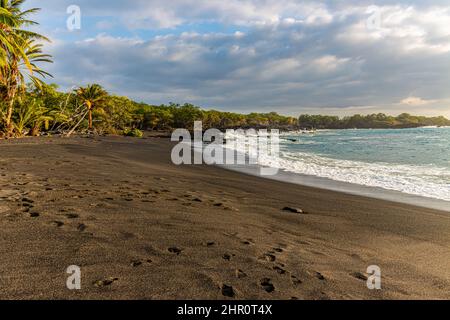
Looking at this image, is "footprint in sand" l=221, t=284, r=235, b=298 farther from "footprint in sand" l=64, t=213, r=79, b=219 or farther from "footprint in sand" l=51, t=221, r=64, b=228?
"footprint in sand" l=64, t=213, r=79, b=219

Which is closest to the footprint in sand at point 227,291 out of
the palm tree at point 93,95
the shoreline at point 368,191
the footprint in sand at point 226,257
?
the footprint in sand at point 226,257

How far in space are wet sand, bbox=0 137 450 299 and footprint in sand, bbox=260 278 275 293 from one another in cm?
2

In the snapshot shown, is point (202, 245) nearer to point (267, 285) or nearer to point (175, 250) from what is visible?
point (175, 250)

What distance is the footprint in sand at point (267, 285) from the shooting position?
9.95ft

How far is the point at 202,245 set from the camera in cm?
409

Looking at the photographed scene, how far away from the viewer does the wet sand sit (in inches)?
118

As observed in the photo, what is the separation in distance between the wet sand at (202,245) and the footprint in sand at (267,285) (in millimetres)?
19

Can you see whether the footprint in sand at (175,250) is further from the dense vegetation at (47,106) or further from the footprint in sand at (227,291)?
the dense vegetation at (47,106)

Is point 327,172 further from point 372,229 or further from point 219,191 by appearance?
point 372,229

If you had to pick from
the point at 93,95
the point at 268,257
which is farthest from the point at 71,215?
the point at 93,95

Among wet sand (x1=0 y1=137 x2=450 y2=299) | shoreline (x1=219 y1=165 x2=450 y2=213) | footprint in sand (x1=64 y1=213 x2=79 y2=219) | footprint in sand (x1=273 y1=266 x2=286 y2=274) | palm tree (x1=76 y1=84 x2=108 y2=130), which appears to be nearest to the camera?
wet sand (x1=0 y1=137 x2=450 y2=299)

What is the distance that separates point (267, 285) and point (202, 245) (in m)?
1.24

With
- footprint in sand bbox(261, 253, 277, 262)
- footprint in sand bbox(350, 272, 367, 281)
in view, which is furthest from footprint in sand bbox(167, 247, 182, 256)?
footprint in sand bbox(350, 272, 367, 281)
